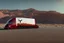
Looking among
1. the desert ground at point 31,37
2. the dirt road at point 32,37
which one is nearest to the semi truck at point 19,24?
the desert ground at point 31,37

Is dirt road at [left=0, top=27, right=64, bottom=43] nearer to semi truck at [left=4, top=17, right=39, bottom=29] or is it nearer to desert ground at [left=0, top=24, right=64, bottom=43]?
desert ground at [left=0, top=24, right=64, bottom=43]

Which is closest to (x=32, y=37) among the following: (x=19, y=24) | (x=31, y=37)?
(x=31, y=37)

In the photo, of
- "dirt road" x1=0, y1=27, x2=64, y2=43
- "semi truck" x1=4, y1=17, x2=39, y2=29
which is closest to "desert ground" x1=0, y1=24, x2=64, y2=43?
"dirt road" x1=0, y1=27, x2=64, y2=43

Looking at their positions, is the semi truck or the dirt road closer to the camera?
the dirt road

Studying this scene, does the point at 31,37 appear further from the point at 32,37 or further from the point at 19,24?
the point at 19,24

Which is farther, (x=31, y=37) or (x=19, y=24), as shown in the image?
(x=19, y=24)

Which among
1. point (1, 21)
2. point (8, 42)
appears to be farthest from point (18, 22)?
point (1, 21)

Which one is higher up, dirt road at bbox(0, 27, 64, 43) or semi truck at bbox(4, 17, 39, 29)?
dirt road at bbox(0, 27, 64, 43)

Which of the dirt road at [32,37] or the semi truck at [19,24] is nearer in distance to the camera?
the dirt road at [32,37]

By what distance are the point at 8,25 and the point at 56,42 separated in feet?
37.5

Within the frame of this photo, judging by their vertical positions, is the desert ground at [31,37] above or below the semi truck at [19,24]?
above

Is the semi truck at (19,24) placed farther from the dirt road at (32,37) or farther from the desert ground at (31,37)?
the dirt road at (32,37)

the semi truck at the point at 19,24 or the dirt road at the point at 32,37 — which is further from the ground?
the dirt road at the point at 32,37

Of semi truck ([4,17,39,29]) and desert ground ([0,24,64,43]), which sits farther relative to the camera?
semi truck ([4,17,39,29])
